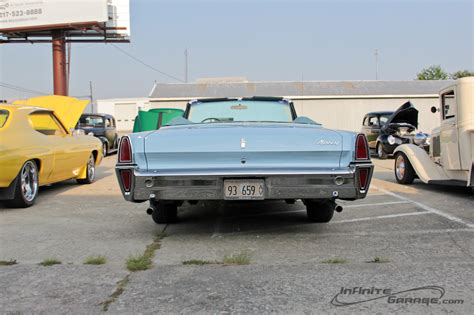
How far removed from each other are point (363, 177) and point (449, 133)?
13.7 feet

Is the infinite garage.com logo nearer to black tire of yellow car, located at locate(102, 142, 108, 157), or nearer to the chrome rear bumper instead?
the chrome rear bumper

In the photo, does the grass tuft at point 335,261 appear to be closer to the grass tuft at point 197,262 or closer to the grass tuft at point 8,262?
the grass tuft at point 197,262

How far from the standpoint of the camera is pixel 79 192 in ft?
28.5

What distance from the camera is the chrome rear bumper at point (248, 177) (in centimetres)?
451

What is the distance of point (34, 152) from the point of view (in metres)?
7.08

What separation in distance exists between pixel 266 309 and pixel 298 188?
1.60m

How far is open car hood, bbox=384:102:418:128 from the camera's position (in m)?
13.1

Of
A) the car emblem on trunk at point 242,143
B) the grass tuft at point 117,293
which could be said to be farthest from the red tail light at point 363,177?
the grass tuft at point 117,293

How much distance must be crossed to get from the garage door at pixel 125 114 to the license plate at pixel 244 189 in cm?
4473

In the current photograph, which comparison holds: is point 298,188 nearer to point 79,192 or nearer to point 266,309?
point 266,309

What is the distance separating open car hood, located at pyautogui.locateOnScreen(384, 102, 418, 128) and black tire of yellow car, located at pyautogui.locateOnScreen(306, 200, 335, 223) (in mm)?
8247

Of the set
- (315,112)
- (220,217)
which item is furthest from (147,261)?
(315,112)

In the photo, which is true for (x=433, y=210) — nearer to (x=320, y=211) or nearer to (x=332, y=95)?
(x=320, y=211)

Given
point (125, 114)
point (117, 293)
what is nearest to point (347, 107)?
point (125, 114)
